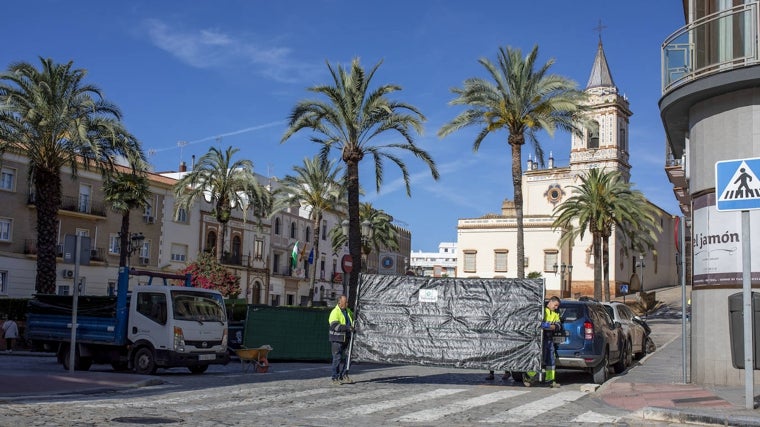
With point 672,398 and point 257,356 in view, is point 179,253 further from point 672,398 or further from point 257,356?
point 672,398

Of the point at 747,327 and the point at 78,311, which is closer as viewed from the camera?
the point at 747,327

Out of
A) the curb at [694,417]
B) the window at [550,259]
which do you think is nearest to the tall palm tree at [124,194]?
the curb at [694,417]

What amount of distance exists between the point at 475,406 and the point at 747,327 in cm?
401

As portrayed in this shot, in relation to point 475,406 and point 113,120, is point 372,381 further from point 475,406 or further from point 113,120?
point 113,120

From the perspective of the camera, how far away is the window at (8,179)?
4319 centimetres

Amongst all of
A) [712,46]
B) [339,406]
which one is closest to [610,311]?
[712,46]

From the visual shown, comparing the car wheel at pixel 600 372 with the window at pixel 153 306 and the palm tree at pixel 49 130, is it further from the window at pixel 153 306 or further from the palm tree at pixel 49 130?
the palm tree at pixel 49 130

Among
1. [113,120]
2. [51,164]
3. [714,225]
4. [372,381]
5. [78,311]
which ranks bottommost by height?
[372,381]

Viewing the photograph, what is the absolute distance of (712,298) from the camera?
14.8 meters

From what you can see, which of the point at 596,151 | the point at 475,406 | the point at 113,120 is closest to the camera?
the point at 475,406

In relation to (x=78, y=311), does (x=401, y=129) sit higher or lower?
higher

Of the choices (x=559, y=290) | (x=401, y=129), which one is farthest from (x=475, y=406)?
(x=559, y=290)

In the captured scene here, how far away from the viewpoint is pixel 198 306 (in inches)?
724

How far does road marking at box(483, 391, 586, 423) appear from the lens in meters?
10.8
